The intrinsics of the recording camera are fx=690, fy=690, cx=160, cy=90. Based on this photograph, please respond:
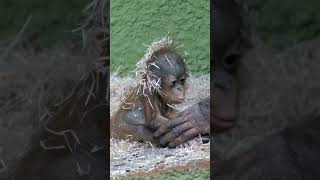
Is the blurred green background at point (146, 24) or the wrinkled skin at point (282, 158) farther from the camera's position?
the wrinkled skin at point (282, 158)

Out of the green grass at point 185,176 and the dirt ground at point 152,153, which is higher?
the dirt ground at point 152,153

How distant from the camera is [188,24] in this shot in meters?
4.93

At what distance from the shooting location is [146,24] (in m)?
4.90

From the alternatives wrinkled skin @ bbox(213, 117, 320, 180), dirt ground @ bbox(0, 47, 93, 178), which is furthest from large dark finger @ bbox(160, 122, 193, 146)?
dirt ground @ bbox(0, 47, 93, 178)

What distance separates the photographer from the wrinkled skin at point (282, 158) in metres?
5.07

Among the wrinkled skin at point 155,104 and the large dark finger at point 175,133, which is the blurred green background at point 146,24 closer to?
the wrinkled skin at point 155,104

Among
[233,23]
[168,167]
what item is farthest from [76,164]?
[233,23]

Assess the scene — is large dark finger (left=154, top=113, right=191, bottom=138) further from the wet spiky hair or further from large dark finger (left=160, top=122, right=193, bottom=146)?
the wet spiky hair

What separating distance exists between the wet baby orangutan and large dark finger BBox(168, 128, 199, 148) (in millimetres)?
125

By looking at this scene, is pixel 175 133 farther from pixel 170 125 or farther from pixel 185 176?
pixel 185 176

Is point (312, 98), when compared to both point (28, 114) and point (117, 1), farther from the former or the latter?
point (28, 114)

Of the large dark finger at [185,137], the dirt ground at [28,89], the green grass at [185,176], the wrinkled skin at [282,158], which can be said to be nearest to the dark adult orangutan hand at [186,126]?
the large dark finger at [185,137]

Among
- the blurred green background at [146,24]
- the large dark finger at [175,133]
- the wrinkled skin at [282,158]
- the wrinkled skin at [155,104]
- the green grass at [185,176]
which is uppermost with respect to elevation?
the blurred green background at [146,24]

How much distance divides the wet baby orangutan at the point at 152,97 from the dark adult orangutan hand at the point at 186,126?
0.05 m
